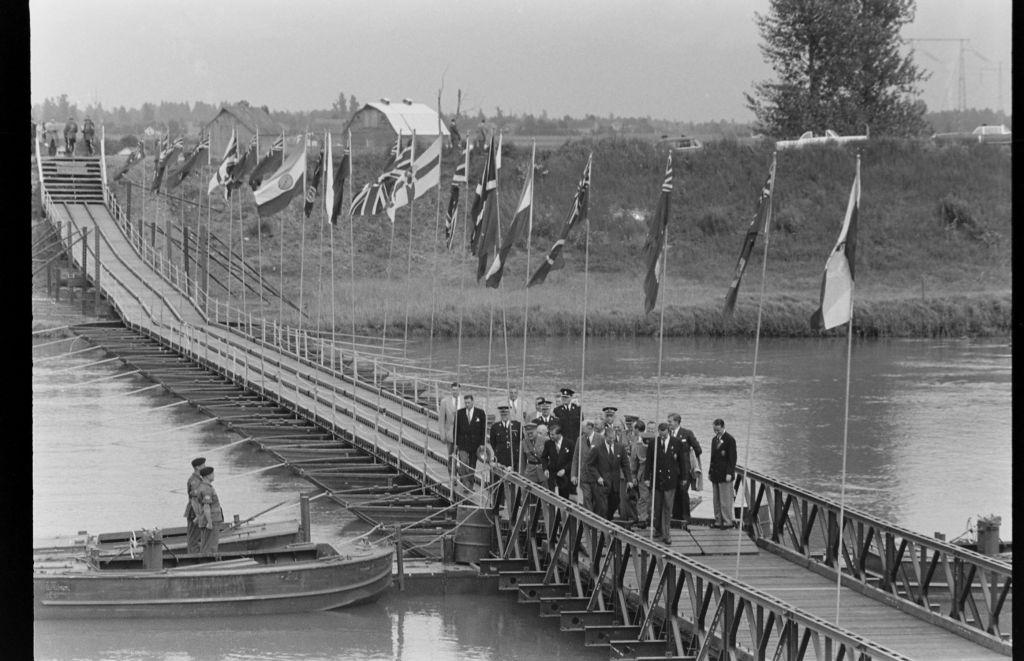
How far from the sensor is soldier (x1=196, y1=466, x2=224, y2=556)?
17.5 metres

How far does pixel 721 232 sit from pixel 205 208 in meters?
16.2

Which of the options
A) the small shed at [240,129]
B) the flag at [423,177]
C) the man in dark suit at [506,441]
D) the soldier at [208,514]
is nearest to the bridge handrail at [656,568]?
the man in dark suit at [506,441]

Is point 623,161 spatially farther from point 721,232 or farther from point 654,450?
point 654,450

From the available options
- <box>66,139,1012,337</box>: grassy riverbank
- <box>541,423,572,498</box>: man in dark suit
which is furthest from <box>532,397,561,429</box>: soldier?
<box>66,139,1012,337</box>: grassy riverbank

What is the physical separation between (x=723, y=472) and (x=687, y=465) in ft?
1.59

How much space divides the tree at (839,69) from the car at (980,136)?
3.71 ft

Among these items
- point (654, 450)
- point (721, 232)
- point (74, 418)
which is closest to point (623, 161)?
point (721, 232)

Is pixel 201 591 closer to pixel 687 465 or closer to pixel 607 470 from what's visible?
pixel 607 470

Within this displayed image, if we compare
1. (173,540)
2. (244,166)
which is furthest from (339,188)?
(173,540)

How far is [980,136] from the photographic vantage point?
68375 mm

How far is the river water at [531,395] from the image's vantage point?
17.0m

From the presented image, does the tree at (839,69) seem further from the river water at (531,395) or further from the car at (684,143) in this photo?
the river water at (531,395)

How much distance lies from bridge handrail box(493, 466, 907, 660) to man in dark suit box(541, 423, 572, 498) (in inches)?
14.9
